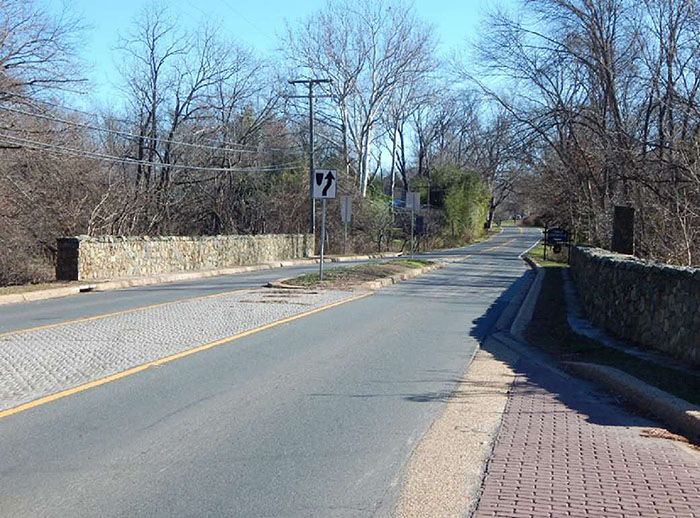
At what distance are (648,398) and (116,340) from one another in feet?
24.8

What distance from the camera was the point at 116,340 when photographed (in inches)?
459

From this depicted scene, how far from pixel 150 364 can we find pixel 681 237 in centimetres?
1315

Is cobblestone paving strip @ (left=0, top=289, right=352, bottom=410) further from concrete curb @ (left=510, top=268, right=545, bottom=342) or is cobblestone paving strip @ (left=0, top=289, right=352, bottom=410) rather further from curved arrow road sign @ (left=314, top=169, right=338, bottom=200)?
concrete curb @ (left=510, top=268, right=545, bottom=342)

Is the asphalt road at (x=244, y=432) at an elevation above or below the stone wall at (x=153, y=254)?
below

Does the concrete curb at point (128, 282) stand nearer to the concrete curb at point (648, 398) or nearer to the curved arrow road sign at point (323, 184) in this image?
the curved arrow road sign at point (323, 184)

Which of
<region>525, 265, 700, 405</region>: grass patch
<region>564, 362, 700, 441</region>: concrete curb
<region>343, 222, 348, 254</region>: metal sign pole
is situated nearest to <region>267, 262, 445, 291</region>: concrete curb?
<region>525, 265, 700, 405</region>: grass patch

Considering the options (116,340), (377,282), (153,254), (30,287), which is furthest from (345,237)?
(116,340)

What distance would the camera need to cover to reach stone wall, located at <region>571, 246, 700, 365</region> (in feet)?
32.3

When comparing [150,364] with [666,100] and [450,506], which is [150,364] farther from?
[666,100]

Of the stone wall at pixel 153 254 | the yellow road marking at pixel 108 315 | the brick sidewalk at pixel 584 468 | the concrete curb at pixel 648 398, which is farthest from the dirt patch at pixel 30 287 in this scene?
the brick sidewalk at pixel 584 468

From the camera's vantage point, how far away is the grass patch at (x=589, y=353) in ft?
27.7

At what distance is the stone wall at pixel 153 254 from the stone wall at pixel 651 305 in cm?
1588

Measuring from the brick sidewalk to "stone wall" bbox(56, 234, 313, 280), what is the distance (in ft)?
62.3

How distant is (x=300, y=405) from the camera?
25.8 ft
